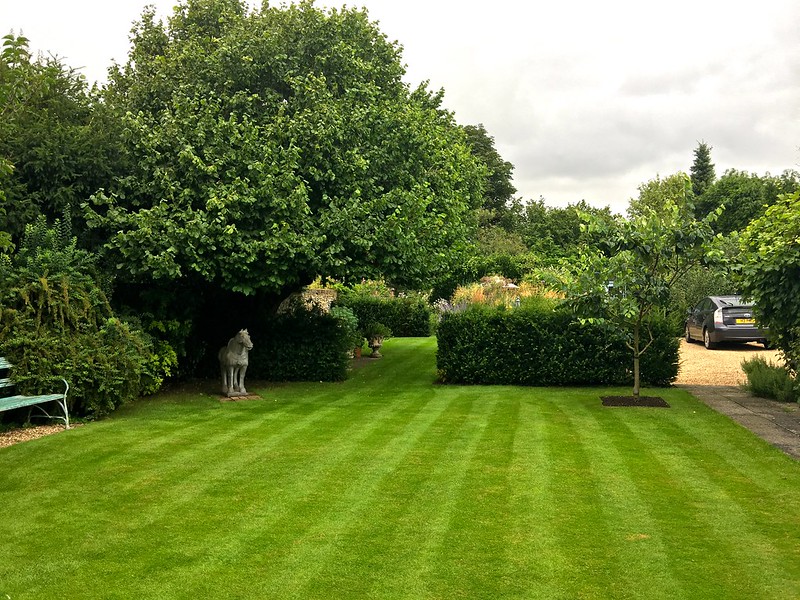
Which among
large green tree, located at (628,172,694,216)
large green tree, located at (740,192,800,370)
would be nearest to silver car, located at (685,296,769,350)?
large green tree, located at (740,192,800,370)

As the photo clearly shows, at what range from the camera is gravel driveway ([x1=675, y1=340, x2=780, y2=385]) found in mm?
14992

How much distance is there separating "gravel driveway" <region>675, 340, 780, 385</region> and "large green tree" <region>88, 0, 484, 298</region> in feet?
20.4

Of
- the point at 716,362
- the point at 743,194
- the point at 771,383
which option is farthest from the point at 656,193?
the point at 771,383

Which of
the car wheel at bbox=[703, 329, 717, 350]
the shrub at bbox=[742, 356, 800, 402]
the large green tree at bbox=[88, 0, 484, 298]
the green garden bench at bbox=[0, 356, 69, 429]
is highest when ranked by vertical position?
the large green tree at bbox=[88, 0, 484, 298]

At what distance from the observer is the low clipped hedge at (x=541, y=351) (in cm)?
1384

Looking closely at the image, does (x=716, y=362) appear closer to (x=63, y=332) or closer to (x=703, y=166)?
(x=63, y=332)

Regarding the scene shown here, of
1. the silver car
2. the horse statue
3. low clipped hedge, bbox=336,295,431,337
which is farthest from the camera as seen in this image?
low clipped hedge, bbox=336,295,431,337

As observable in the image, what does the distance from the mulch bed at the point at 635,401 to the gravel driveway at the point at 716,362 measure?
2.46m

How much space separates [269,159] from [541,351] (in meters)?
6.44

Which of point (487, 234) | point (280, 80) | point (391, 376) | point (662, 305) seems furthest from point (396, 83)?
point (487, 234)

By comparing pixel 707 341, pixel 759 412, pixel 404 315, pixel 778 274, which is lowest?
pixel 759 412

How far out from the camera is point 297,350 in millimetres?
15109

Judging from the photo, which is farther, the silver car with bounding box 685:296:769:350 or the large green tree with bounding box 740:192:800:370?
the silver car with bounding box 685:296:769:350

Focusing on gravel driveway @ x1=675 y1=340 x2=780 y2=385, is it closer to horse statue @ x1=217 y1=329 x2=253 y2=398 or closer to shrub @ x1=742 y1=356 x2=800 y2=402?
shrub @ x1=742 y1=356 x2=800 y2=402
